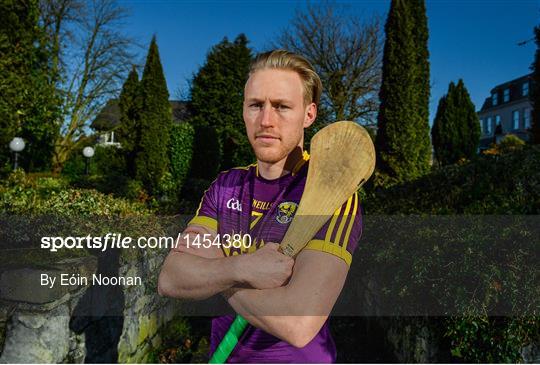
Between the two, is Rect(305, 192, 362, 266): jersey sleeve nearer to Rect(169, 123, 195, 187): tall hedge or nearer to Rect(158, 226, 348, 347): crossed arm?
Rect(158, 226, 348, 347): crossed arm

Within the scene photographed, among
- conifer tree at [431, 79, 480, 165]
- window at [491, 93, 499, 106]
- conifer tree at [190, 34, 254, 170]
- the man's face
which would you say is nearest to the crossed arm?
the man's face

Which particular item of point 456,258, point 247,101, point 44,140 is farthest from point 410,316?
point 44,140

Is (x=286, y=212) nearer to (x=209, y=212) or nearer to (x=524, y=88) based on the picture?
(x=209, y=212)

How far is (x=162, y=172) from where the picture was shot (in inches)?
641

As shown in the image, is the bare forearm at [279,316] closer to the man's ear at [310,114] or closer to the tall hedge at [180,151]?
the man's ear at [310,114]

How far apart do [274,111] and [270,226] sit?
0.40 meters

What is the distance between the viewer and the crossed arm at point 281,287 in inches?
49.9

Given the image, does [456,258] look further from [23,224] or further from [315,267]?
[23,224]

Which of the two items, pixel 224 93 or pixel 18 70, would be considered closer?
pixel 18 70

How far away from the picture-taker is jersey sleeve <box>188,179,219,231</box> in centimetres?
164

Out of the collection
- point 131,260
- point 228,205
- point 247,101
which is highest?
point 247,101

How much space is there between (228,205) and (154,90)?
15.7 metres

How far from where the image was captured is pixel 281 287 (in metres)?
1.32

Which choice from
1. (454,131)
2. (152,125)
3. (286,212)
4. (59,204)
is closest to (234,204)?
(286,212)
